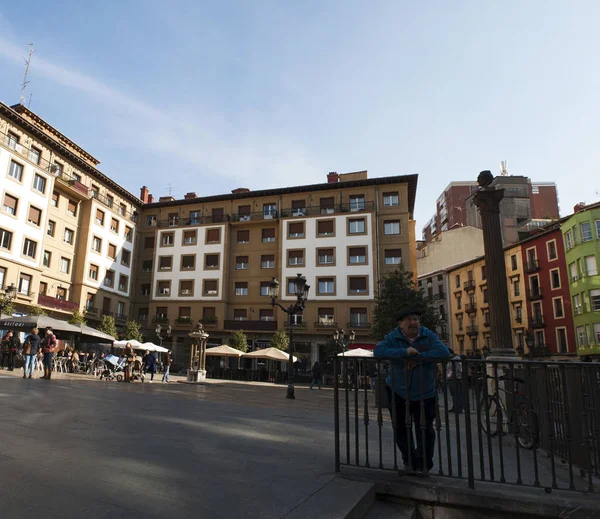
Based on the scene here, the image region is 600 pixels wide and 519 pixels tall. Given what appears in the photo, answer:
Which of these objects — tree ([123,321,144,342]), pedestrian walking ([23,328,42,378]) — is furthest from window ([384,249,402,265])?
pedestrian walking ([23,328,42,378])

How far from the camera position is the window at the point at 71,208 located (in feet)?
121

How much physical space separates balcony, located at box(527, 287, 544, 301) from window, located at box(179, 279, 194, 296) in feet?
109

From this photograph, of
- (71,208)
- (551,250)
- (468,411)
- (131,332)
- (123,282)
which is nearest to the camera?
(468,411)

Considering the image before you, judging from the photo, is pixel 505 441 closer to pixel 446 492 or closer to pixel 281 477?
pixel 446 492

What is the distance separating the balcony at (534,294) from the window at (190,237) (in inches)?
1325

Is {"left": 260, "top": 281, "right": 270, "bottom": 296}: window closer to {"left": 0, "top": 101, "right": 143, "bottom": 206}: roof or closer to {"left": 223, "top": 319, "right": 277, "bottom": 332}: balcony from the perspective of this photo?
{"left": 223, "top": 319, "right": 277, "bottom": 332}: balcony

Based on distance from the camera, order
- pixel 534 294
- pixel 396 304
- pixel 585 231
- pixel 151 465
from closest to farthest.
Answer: pixel 151 465, pixel 396 304, pixel 585 231, pixel 534 294

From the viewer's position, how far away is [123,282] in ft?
141

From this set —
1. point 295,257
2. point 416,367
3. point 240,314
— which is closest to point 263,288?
point 240,314

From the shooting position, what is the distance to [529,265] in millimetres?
43438

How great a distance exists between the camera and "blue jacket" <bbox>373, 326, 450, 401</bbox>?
3.76 m

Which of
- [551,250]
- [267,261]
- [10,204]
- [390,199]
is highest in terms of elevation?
[390,199]

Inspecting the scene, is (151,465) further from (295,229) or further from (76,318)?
(295,229)

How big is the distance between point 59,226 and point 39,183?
12.5 feet
